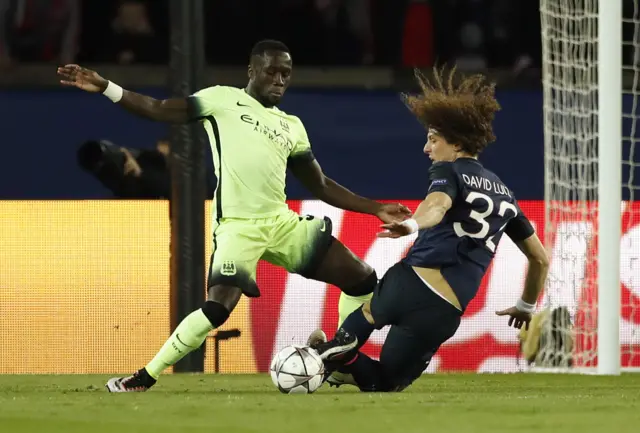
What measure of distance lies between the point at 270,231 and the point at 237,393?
896 millimetres

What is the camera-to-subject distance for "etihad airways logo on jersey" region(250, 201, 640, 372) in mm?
9922

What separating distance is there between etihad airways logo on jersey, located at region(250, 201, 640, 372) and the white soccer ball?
276 centimetres

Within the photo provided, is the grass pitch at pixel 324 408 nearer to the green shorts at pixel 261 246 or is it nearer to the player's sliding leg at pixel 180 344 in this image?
the player's sliding leg at pixel 180 344

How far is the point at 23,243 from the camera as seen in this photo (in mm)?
9828

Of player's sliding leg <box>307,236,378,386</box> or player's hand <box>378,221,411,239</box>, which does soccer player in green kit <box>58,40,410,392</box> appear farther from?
player's hand <box>378,221,411,239</box>

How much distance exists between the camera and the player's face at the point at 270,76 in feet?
25.8

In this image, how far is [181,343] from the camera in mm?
7371

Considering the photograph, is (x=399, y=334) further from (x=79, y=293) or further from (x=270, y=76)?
(x=79, y=293)

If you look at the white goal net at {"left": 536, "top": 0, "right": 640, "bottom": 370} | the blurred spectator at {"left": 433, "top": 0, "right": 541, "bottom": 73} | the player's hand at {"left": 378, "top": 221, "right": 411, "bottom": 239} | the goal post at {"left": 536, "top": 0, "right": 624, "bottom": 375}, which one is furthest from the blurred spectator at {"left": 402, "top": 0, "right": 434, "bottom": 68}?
the player's hand at {"left": 378, "top": 221, "right": 411, "bottom": 239}

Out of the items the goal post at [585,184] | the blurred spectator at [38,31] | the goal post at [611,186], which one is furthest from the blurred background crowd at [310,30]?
the goal post at [611,186]

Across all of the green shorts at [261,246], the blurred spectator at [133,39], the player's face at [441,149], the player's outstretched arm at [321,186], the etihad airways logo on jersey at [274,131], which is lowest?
the green shorts at [261,246]

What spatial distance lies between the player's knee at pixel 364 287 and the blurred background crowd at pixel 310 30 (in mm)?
6515

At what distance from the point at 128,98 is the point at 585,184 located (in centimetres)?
371

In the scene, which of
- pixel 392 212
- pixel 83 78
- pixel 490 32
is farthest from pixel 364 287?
pixel 490 32
